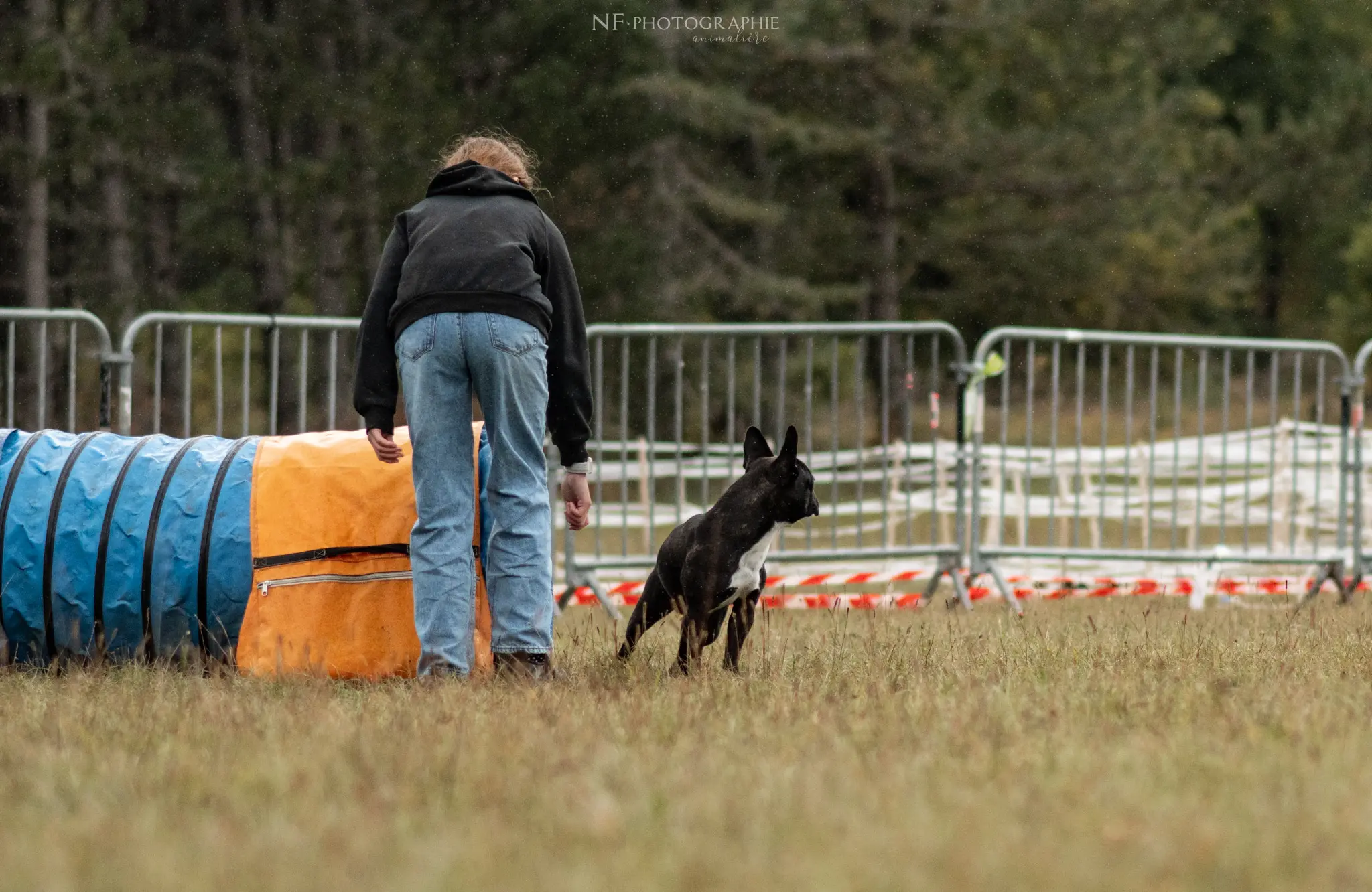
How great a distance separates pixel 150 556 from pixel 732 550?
1977mm

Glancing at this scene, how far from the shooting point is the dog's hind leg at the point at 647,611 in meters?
5.36

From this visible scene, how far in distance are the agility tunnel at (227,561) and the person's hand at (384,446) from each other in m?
0.20

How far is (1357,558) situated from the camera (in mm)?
9406

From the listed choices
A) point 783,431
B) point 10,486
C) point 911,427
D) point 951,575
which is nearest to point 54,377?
point 783,431

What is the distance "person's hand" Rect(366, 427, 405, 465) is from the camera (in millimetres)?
5094

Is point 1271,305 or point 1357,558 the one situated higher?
point 1271,305

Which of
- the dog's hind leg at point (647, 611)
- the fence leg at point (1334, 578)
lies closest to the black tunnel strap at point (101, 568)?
the dog's hind leg at point (647, 611)

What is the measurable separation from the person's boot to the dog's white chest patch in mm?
631

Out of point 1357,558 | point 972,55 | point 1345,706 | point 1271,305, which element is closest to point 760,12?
point 972,55

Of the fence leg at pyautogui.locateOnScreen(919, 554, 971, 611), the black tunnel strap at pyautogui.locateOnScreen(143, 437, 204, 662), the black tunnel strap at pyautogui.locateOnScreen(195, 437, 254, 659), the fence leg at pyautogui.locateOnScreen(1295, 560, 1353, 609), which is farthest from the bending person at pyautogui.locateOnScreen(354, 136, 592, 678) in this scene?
the fence leg at pyautogui.locateOnScreen(1295, 560, 1353, 609)

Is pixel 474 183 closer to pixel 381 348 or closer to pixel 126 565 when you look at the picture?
pixel 381 348

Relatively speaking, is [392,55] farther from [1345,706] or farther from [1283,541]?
[1345,706]

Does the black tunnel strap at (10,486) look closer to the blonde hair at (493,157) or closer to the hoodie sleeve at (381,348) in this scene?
the hoodie sleeve at (381,348)

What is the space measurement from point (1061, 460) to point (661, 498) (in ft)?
20.5
